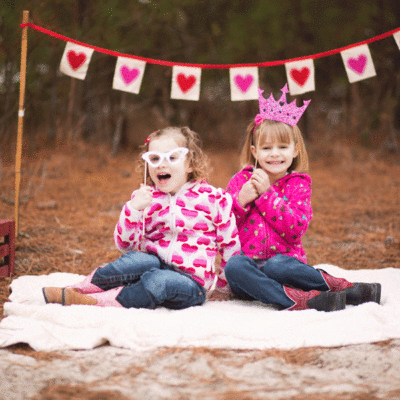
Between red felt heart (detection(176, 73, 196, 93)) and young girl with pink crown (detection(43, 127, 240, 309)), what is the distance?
0.76 metres

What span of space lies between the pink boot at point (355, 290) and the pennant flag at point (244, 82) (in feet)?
4.47

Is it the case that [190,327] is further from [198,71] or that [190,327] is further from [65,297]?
[198,71]

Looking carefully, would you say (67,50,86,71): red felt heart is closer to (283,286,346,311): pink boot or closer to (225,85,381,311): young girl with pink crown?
(225,85,381,311): young girl with pink crown

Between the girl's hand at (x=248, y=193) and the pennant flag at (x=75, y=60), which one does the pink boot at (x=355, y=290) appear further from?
the pennant flag at (x=75, y=60)

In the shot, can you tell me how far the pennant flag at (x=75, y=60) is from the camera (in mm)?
3055

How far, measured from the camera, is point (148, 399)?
144 centimetres

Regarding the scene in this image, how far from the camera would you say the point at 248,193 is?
2443 millimetres

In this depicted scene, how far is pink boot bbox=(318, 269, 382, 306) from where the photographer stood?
2.33m

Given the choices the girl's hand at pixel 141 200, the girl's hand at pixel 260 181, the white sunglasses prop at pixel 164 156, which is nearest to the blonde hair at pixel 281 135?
the girl's hand at pixel 260 181

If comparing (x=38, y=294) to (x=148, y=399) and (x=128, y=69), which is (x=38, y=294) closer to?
(x=148, y=399)

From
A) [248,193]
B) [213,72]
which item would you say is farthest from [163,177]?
[213,72]

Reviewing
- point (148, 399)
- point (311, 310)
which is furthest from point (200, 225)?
point (148, 399)

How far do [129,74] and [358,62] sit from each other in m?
1.50

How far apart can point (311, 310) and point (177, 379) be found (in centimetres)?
83
